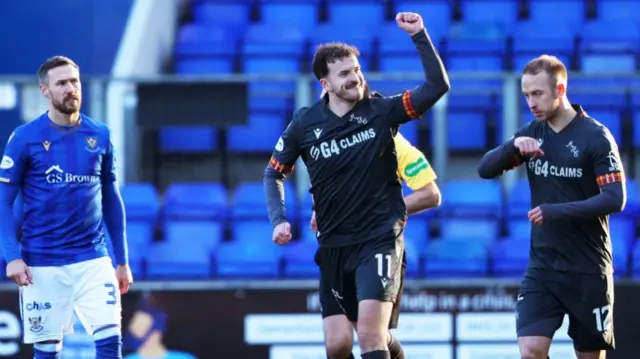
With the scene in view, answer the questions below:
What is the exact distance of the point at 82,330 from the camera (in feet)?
33.6

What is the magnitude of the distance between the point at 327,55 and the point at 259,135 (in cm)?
526

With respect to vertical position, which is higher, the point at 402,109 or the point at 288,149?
the point at 402,109

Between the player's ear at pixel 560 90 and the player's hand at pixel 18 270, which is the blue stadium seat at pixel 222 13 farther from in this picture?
the player's ear at pixel 560 90

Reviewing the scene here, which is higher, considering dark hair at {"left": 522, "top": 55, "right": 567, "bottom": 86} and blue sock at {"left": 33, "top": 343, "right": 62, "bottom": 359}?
dark hair at {"left": 522, "top": 55, "right": 567, "bottom": 86}

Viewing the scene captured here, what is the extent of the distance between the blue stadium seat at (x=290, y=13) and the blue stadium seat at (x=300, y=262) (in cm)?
384

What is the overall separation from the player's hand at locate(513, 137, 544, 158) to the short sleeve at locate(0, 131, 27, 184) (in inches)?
110

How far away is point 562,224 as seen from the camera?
732 centimetres

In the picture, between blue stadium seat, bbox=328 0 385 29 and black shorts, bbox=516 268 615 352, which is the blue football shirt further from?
blue stadium seat, bbox=328 0 385 29

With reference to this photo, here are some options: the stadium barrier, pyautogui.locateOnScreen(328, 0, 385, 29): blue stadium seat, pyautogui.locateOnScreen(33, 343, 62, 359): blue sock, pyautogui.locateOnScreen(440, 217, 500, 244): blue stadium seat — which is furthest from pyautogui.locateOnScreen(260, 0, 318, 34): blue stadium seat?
pyautogui.locateOnScreen(33, 343, 62, 359): blue sock

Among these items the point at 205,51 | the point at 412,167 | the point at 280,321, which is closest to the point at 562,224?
the point at 412,167

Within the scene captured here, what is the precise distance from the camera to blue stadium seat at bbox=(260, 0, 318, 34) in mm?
14109

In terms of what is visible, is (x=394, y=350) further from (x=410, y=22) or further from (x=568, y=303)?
(x=410, y=22)

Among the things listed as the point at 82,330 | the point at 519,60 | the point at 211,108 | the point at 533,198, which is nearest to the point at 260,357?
the point at 82,330

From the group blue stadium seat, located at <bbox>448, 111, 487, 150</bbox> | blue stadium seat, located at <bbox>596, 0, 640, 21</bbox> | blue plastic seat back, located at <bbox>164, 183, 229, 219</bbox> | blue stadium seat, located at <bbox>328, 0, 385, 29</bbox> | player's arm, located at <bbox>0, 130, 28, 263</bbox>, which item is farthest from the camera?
blue stadium seat, located at <bbox>328, 0, 385, 29</bbox>
